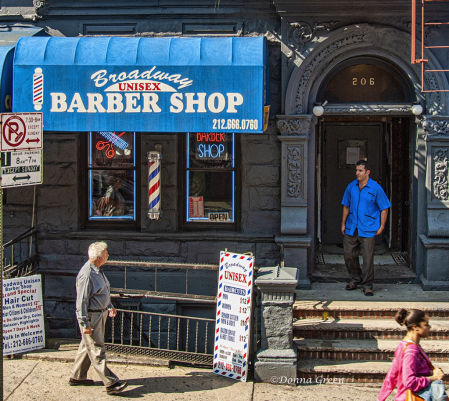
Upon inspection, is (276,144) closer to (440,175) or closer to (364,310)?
(440,175)

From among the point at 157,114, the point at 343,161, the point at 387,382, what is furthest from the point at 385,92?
the point at 387,382

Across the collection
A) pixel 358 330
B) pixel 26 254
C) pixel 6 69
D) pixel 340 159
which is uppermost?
pixel 6 69

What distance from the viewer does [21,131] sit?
622cm

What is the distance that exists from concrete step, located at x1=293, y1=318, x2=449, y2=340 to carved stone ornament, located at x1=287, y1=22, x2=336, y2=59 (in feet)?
13.5

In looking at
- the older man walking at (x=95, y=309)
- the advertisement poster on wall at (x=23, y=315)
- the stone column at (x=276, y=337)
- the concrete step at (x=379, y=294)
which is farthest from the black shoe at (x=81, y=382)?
the concrete step at (x=379, y=294)

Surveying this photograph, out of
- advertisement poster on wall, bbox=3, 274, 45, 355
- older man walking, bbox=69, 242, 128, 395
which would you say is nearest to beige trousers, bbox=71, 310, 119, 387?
older man walking, bbox=69, 242, 128, 395

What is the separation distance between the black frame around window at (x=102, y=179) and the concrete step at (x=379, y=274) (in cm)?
311

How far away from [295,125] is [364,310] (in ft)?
9.74

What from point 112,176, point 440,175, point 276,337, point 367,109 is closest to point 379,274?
point 440,175

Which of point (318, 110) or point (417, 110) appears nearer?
point (417, 110)

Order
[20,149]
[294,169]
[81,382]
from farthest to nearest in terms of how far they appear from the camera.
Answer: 1. [294,169]
2. [81,382]
3. [20,149]

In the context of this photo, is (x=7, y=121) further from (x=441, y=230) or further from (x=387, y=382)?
(x=441, y=230)

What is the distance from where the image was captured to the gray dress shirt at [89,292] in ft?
20.8

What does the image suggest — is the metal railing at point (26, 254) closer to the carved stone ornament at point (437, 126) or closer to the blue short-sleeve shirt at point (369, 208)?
the blue short-sleeve shirt at point (369, 208)
